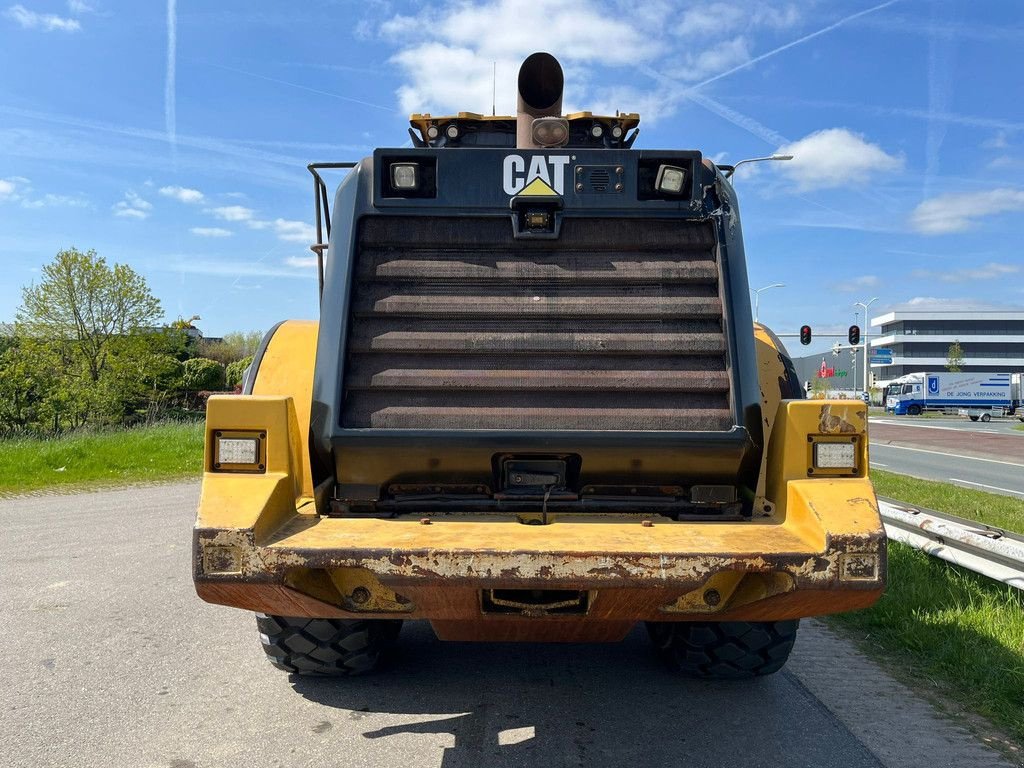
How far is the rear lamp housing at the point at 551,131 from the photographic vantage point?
12.6ft

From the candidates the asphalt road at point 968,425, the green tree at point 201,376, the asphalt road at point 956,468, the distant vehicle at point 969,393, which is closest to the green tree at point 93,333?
the green tree at point 201,376

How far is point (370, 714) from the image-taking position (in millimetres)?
3625

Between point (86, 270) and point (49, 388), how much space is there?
21.2 ft

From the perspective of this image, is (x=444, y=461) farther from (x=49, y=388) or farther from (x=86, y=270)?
(x=86, y=270)

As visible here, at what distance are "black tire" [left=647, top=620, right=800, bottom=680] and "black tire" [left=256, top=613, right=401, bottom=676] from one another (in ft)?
4.87

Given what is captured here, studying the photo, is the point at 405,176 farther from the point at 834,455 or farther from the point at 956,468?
the point at 956,468

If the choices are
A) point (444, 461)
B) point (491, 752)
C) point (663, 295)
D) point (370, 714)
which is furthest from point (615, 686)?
point (663, 295)

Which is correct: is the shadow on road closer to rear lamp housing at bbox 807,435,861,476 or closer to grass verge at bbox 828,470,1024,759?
grass verge at bbox 828,470,1024,759

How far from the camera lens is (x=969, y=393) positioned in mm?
57281

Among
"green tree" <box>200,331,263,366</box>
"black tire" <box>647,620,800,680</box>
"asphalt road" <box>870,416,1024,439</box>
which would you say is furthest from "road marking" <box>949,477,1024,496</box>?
"green tree" <box>200,331,263,366</box>

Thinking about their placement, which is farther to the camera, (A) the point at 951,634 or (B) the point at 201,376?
(B) the point at 201,376

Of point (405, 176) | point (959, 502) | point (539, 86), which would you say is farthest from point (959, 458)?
point (405, 176)

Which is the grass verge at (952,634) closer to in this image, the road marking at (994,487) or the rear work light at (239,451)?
the rear work light at (239,451)

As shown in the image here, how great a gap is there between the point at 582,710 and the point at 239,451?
194 centimetres
